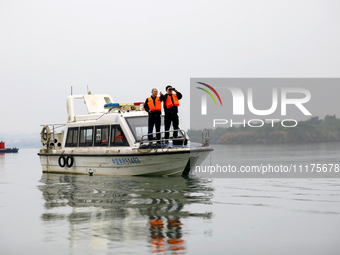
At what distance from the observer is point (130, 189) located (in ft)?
40.0

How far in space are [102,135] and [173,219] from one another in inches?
353

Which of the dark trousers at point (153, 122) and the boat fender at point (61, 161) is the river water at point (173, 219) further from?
the boat fender at point (61, 161)

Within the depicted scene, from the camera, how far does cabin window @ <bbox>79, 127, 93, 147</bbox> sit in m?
16.8

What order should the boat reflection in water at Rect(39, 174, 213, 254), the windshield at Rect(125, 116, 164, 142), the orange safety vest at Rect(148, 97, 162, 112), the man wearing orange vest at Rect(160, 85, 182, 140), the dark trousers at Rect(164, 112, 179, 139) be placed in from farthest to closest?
the windshield at Rect(125, 116, 164, 142) → the dark trousers at Rect(164, 112, 179, 139) → the orange safety vest at Rect(148, 97, 162, 112) → the man wearing orange vest at Rect(160, 85, 182, 140) → the boat reflection in water at Rect(39, 174, 213, 254)

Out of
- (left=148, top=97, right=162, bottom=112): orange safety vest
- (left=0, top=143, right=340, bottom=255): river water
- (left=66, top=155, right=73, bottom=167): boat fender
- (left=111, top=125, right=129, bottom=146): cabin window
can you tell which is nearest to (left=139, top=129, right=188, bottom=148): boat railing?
(left=111, top=125, right=129, bottom=146): cabin window

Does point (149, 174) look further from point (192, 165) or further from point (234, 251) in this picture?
point (234, 251)

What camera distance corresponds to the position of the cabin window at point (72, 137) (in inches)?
690

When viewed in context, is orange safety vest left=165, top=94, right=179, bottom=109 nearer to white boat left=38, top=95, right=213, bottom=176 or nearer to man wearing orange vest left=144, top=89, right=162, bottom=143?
man wearing orange vest left=144, top=89, right=162, bottom=143

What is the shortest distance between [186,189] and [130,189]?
1477mm

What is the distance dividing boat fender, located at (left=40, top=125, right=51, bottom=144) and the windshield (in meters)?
5.12

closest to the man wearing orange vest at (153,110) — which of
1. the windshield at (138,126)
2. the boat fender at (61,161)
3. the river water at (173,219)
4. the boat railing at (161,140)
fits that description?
the boat railing at (161,140)

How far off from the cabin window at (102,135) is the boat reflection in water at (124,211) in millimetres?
1905

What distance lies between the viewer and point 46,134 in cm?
1952

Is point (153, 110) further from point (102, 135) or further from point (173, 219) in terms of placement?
point (173, 219)
